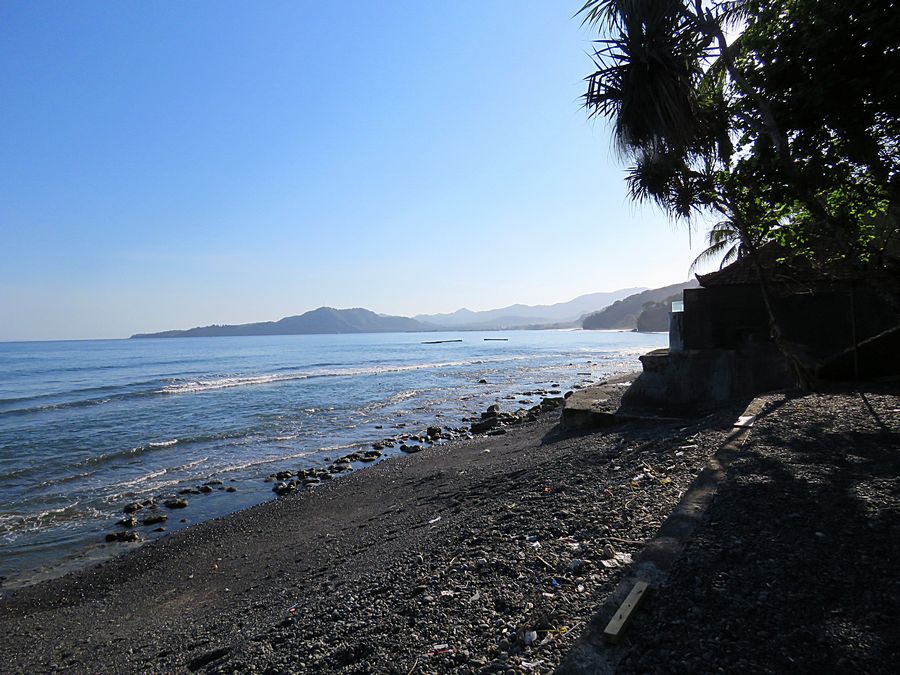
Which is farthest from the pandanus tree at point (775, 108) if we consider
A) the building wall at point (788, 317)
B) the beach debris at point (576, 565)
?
the beach debris at point (576, 565)

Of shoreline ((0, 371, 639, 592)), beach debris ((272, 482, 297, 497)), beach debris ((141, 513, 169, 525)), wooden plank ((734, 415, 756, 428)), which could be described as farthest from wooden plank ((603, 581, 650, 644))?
beach debris ((141, 513, 169, 525))

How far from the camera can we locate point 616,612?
7.97 feet

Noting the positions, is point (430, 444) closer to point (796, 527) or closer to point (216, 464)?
point (216, 464)

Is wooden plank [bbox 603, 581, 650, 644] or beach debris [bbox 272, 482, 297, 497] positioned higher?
wooden plank [bbox 603, 581, 650, 644]

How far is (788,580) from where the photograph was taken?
2600 millimetres

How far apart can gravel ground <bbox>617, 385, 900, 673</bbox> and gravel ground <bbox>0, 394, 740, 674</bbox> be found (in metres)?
0.45

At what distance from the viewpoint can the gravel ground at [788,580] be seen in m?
2.09

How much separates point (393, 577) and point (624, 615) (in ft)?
7.79

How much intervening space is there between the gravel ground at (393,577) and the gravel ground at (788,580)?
45cm

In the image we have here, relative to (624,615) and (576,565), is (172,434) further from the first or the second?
(624,615)

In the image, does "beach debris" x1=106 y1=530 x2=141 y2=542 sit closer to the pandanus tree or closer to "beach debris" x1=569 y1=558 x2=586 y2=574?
"beach debris" x1=569 y1=558 x2=586 y2=574

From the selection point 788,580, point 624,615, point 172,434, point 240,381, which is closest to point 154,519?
point 172,434

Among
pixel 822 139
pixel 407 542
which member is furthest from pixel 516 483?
pixel 822 139

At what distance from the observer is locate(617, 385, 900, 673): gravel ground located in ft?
6.86
